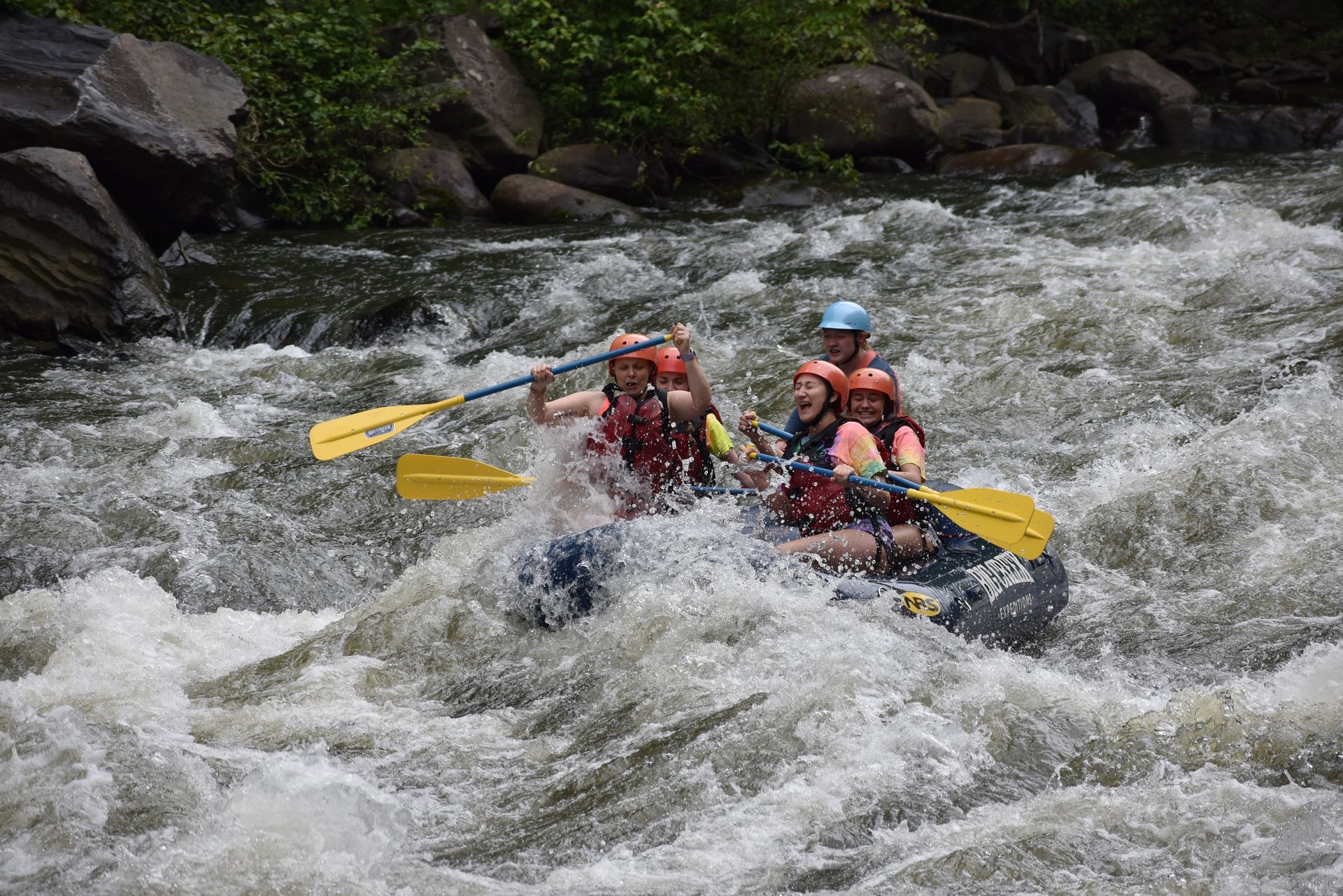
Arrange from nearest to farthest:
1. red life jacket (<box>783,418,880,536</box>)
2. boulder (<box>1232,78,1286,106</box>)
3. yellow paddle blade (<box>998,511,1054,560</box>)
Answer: yellow paddle blade (<box>998,511,1054,560</box>) < red life jacket (<box>783,418,880,536</box>) < boulder (<box>1232,78,1286,106</box>)

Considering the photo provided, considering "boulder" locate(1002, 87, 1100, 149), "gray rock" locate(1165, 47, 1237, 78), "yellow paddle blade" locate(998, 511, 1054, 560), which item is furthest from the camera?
"gray rock" locate(1165, 47, 1237, 78)

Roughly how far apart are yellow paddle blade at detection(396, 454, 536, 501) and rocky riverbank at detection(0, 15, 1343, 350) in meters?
4.08

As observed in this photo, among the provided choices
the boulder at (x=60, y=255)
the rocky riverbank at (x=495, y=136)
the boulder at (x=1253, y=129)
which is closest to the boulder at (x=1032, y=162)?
the rocky riverbank at (x=495, y=136)

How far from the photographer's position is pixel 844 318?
562cm

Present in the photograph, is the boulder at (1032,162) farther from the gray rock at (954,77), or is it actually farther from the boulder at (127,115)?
the boulder at (127,115)

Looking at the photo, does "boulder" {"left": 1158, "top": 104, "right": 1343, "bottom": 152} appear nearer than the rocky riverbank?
No

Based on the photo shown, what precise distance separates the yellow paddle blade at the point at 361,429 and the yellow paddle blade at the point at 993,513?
224 centimetres

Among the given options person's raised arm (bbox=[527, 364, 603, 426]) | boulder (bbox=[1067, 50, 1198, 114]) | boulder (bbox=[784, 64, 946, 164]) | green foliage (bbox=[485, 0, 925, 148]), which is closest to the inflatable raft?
person's raised arm (bbox=[527, 364, 603, 426])

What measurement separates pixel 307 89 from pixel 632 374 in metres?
8.68

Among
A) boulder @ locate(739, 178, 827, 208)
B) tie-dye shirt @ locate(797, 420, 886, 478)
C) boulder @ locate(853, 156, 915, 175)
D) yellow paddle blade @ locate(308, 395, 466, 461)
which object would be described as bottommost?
boulder @ locate(853, 156, 915, 175)

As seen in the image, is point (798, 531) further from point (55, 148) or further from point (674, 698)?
point (55, 148)

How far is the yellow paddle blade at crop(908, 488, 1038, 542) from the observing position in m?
4.88

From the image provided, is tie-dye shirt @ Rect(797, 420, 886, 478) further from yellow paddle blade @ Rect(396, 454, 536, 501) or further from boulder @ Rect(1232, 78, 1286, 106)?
boulder @ Rect(1232, 78, 1286, 106)

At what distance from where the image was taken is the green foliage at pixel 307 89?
1219 centimetres
